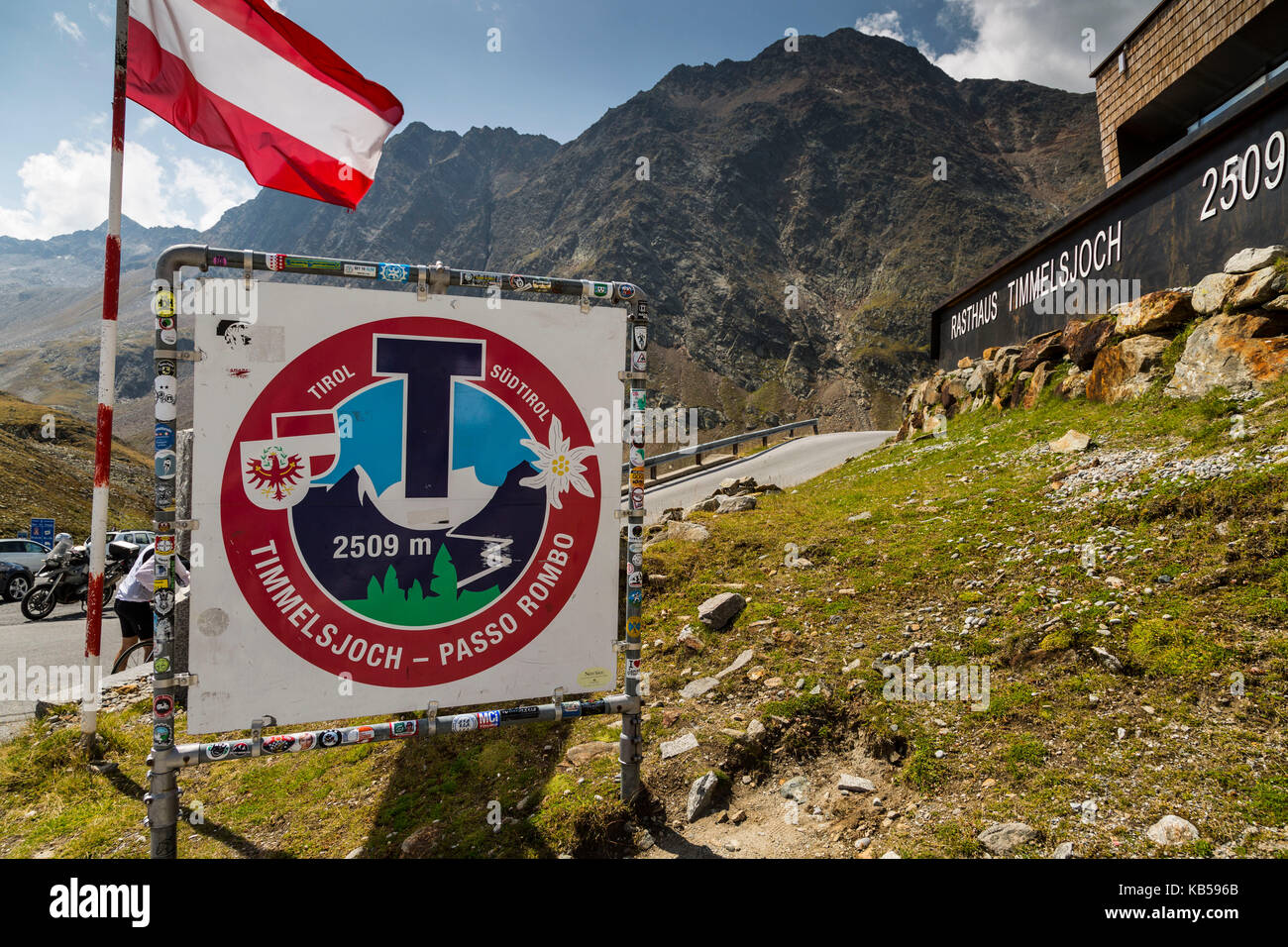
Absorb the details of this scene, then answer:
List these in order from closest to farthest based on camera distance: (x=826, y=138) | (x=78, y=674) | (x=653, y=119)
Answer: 1. (x=78, y=674)
2. (x=826, y=138)
3. (x=653, y=119)

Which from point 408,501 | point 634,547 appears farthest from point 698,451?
point 408,501

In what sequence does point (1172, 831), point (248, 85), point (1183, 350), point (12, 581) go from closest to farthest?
1. point (1172, 831)
2. point (248, 85)
3. point (1183, 350)
4. point (12, 581)

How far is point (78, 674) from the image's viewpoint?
8.82m

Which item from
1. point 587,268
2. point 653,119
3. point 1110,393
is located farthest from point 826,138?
point 1110,393

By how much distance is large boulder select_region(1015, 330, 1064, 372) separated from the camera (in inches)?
499

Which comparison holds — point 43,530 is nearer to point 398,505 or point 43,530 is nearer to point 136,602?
point 136,602

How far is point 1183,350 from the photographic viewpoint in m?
8.99

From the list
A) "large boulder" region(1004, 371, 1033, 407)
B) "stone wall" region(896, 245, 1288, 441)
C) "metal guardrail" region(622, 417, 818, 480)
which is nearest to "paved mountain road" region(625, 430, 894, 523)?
"metal guardrail" region(622, 417, 818, 480)

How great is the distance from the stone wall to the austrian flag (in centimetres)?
1036

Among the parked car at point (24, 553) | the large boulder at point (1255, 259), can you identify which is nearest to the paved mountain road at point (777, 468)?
the large boulder at point (1255, 259)

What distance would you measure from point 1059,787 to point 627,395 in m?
3.51

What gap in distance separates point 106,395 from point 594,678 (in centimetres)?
554

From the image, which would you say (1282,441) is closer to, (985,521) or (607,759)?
(985,521)

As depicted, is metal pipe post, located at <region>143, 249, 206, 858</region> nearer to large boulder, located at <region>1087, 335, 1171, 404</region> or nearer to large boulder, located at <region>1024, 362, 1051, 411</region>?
large boulder, located at <region>1087, 335, 1171, 404</region>
